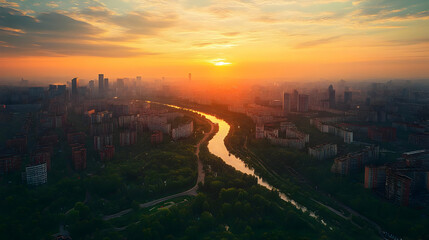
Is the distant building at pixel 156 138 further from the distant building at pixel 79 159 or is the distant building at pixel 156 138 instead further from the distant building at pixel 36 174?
the distant building at pixel 36 174

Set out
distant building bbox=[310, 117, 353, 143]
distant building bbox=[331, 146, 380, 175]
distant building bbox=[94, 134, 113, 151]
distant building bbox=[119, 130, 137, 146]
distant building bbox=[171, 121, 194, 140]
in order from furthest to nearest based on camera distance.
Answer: distant building bbox=[171, 121, 194, 140]
distant building bbox=[310, 117, 353, 143]
distant building bbox=[119, 130, 137, 146]
distant building bbox=[94, 134, 113, 151]
distant building bbox=[331, 146, 380, 175]

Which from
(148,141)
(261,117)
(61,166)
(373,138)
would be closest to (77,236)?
(61,166)

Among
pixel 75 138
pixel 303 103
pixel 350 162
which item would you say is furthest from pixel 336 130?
pixel 75 138

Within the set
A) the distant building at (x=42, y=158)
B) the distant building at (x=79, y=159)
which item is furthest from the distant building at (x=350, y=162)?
the distant building at (x=42, y=158)

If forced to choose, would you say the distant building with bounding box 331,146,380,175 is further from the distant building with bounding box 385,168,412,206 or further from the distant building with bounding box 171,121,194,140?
the distant building with bounding box 171,121,194,140

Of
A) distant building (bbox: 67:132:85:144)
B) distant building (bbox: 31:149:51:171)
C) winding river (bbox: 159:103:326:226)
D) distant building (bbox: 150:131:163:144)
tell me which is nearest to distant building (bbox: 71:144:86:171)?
distant building (bbox: 31:149:51:171)

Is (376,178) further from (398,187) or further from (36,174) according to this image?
(36,174)
